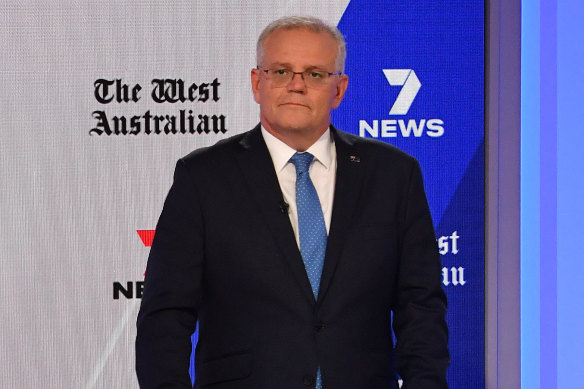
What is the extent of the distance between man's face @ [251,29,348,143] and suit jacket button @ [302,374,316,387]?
668mm

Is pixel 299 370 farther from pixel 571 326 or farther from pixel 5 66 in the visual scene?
pixel 5 66

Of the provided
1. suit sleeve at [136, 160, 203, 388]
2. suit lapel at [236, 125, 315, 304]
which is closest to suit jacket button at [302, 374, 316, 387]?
suit lapel at [236, 125, 315, 304]

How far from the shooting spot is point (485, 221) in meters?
3.17

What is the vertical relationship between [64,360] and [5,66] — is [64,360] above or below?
below

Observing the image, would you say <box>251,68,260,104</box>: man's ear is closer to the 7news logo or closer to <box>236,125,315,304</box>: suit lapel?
<box>236,125,315,304</box>: suit lapel

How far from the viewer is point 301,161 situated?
2.36m

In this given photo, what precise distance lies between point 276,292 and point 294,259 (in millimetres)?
100

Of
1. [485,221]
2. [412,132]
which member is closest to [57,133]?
[412,132]

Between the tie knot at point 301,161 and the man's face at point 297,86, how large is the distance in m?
0.05

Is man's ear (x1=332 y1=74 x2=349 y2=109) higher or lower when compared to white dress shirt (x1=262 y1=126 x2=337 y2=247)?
higher

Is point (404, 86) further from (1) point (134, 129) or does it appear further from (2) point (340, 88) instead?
(1) point (134, 129)

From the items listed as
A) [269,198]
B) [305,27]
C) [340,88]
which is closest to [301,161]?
[269,198]

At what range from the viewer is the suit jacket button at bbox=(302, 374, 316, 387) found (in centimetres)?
219

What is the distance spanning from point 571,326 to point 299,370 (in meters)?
1.40
